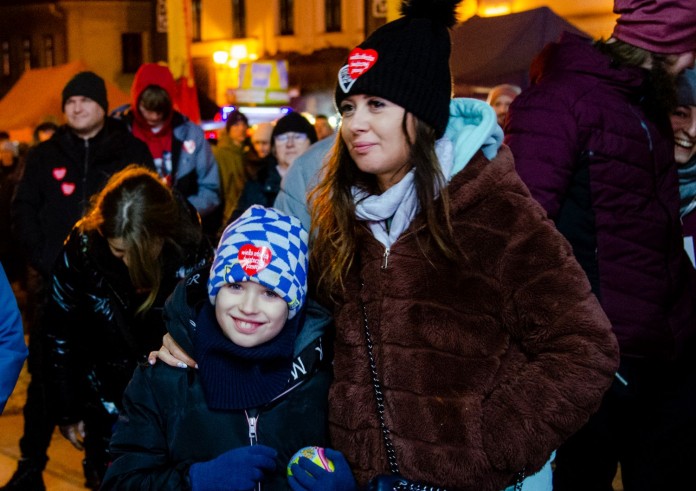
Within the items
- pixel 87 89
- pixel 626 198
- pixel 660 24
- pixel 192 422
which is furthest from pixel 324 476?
pixel 87 89

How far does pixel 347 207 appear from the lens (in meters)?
2.29

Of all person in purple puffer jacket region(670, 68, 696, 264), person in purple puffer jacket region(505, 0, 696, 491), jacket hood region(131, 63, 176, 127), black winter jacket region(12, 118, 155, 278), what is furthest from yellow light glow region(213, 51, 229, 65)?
person in purple puffer jacket region(505, 0, 696, 491)

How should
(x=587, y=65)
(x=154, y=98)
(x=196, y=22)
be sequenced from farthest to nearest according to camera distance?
(x=196, y=22) → (x=154, y=98) → (x=587, y=65)

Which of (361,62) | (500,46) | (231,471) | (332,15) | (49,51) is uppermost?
(332,15)

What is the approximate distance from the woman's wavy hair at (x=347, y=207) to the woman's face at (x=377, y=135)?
0.02 m

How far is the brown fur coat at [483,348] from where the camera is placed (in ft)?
6.54

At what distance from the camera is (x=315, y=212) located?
8.39 ft

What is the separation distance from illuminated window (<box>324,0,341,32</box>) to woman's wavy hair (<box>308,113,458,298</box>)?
2679 cm

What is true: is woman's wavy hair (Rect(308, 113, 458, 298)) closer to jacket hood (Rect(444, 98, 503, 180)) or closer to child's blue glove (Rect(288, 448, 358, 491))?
jacket hood (Rect(444, 98, 503, 180))

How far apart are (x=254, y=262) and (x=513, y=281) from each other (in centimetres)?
76

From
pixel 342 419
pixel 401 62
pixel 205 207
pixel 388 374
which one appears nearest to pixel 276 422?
pixel 342 419

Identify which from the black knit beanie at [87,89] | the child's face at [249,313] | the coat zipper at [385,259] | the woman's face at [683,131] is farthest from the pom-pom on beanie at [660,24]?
the black knit beanie at [87,89]

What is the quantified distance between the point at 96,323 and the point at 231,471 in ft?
5.09

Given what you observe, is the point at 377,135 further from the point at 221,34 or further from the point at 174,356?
the point at 221,34
